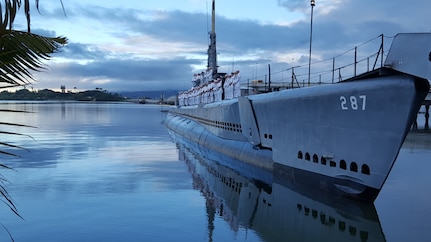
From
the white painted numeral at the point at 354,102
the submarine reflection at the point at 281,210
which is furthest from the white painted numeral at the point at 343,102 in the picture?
the submarine reflection at the point at 281,210

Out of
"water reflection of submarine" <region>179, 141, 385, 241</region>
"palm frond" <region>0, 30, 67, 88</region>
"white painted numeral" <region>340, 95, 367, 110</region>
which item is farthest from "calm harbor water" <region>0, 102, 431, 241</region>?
"palm frond" <region>0, 30, 67, 88</region>

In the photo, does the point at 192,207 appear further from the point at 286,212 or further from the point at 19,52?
the point at 19,52

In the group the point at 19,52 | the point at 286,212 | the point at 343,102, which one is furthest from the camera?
the point at 343,102

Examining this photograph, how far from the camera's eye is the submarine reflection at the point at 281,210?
33.7 feet

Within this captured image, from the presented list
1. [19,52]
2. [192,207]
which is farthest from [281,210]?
[19,52]

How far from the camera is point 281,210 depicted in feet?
41.1

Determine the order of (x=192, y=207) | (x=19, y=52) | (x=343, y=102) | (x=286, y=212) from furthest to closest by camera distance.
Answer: (x=343, y=102)
(x=192, y=207)
(x=286, y=212)
(x=19, y=52)

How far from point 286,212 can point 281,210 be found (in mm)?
319

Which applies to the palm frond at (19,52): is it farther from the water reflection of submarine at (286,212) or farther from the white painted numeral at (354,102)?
the white painted numeral at (354,102)

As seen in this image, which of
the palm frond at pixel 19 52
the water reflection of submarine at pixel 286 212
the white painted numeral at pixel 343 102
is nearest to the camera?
the palm frond at pixel 19 52

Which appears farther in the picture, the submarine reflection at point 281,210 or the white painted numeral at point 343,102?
the white painted numeral at point 343,102

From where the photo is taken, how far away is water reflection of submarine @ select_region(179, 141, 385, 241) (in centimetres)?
1023

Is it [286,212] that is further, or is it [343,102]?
[343,102]

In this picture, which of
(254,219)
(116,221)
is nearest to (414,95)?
(254,219)
